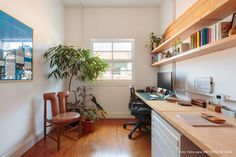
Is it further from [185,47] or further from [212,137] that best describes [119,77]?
[212,137]

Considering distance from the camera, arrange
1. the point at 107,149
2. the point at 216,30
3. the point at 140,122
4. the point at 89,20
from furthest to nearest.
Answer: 1. the point at 89,20
2. the point at 140,122
3. the point at 107,149
4. the point at 216,30

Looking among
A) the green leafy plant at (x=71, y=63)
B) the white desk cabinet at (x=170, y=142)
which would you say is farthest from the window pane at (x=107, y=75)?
the white desk cabinet at (x=170, y=142)

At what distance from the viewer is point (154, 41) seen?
3.77 meters

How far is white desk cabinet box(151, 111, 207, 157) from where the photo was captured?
3.86 ft

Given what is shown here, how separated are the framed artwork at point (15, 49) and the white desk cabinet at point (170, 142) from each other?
1878 millimetres

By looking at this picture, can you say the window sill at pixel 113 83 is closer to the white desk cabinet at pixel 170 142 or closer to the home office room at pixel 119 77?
the home office room at pixel 119 77

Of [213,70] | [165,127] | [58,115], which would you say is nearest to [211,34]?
[213,70]

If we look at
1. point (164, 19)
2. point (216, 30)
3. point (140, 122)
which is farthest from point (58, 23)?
point (216, 30)

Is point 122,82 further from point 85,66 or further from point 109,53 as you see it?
point 85,66

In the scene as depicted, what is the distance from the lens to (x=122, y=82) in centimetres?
405

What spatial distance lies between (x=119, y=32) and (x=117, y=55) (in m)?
0.60

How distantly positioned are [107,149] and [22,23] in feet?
7.28

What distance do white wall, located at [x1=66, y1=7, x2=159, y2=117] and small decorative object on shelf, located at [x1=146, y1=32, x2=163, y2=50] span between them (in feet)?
0.41

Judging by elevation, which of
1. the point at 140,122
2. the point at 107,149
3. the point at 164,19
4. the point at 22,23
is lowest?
the point at 107,149
